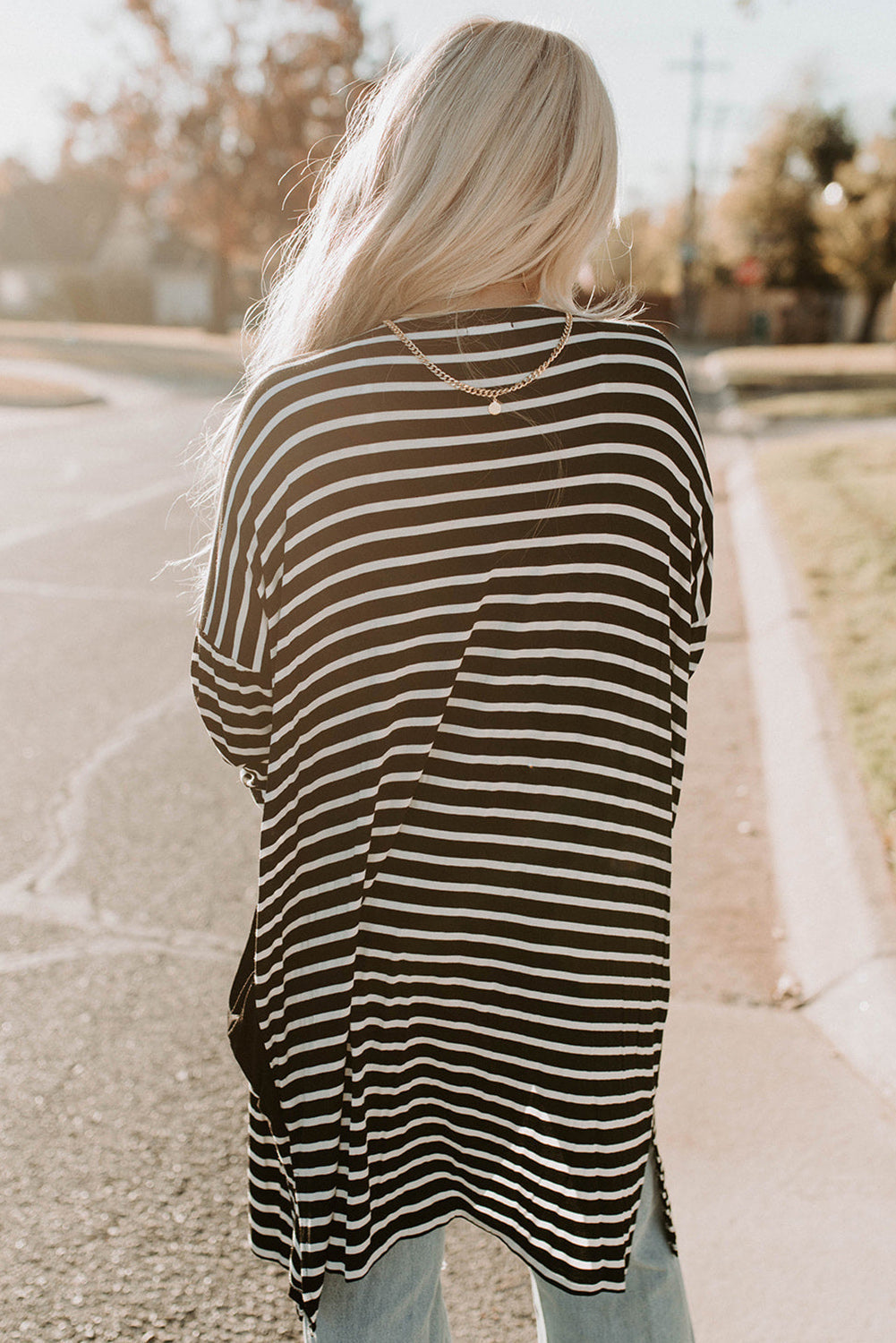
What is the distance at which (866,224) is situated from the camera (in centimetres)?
3734

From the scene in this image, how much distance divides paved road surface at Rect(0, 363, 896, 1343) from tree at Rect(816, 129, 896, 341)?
37141 millimetres

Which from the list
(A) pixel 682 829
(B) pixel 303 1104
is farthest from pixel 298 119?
(B) pixel 303 1104

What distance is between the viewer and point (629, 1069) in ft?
4.36

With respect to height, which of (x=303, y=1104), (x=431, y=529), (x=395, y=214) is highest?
(x=395, y=214)

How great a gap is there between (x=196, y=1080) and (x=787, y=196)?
158ft

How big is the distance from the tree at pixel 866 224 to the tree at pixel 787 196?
4.24m

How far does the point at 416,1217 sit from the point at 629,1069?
0.35 meters

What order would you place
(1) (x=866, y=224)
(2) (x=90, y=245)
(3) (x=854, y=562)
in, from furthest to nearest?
(2) (x=90, y=245)
(1) (x=866, y=224)
(3) (x=854, y=562)

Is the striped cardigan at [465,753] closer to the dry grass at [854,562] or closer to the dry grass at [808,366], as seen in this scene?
the dry grass at [854,562]

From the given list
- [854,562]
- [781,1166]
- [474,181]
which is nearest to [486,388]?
[474,181]

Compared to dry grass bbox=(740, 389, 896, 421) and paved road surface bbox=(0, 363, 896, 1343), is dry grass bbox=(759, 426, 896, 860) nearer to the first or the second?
paved road surface bbox=(0, 363, 896, 1343)

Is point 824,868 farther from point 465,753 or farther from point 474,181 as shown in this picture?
point 474,181

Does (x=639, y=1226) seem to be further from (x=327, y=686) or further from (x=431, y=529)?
(x=431, y=529)

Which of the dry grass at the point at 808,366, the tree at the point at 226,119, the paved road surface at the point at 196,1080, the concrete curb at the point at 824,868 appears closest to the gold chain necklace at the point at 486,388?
the paved road surface at the point at 196,1080
